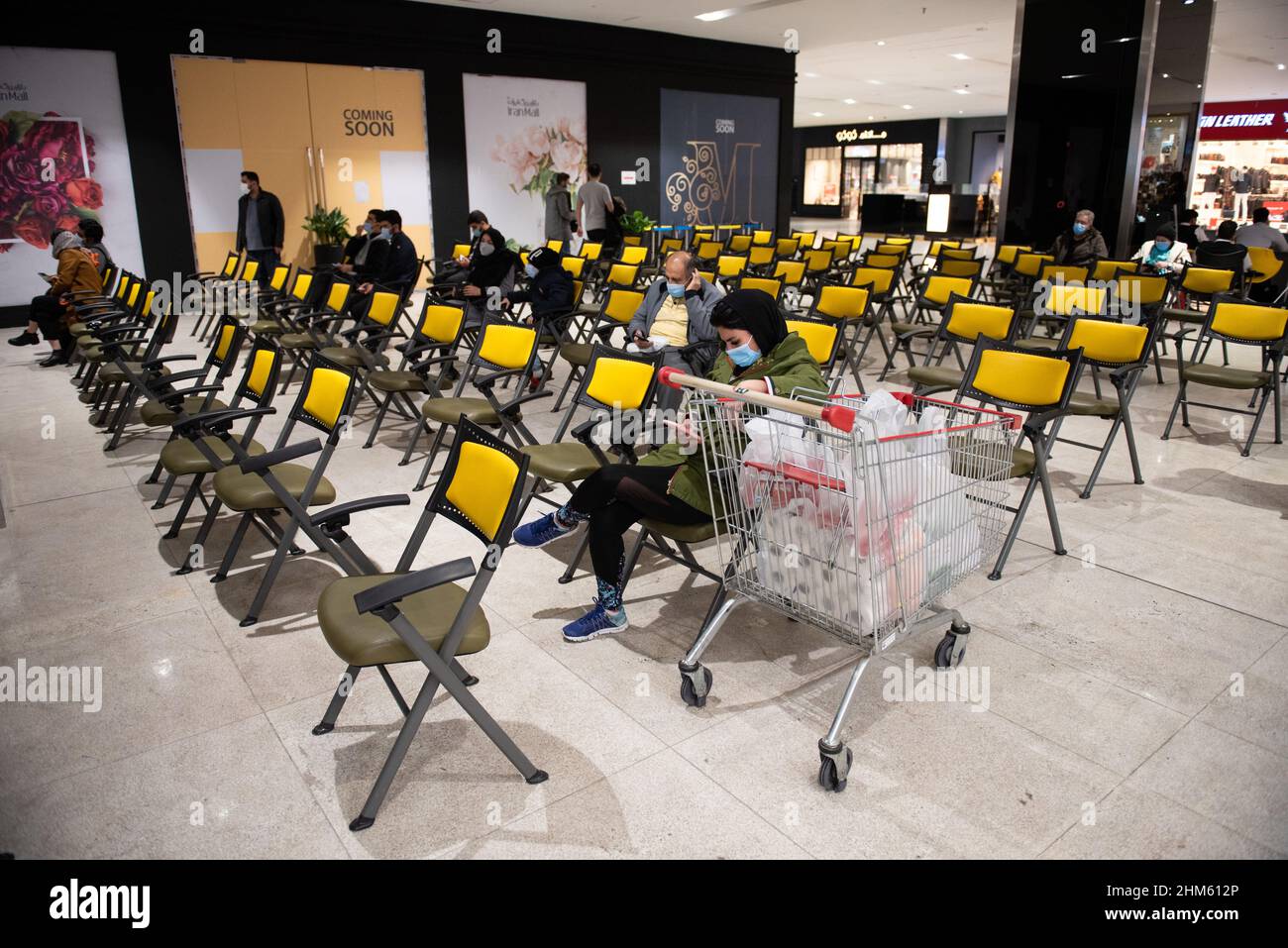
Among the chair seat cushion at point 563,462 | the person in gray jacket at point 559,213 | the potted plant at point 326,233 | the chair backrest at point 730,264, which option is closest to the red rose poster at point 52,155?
the potted plant at point 326,233

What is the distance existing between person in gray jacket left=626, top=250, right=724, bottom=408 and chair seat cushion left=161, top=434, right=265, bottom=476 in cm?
243

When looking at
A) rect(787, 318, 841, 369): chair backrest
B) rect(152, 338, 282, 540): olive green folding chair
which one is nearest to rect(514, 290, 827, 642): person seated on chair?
rect(152, 338, 282, 540): olive green folding chair

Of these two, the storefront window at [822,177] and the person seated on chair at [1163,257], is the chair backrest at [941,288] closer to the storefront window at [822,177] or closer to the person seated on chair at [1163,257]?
the person seated on chair at [1163,257]

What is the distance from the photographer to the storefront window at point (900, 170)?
32.7 metres

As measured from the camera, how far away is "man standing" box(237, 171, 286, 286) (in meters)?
10.9

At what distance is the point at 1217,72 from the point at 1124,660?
21.7 metres

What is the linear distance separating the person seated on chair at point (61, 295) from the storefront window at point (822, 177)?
2911cm

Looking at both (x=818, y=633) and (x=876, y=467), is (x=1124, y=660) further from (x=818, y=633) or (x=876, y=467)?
(x=876, y=467)

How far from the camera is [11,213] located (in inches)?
418

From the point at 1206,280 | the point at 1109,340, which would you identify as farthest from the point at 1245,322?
the point at 1206,280

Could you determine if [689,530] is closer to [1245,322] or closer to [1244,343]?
[1244,343]

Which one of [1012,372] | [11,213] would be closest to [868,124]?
[11,213]

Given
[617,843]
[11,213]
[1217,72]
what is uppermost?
[1217,72]

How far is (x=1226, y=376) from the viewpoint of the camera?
5496 millimetres
